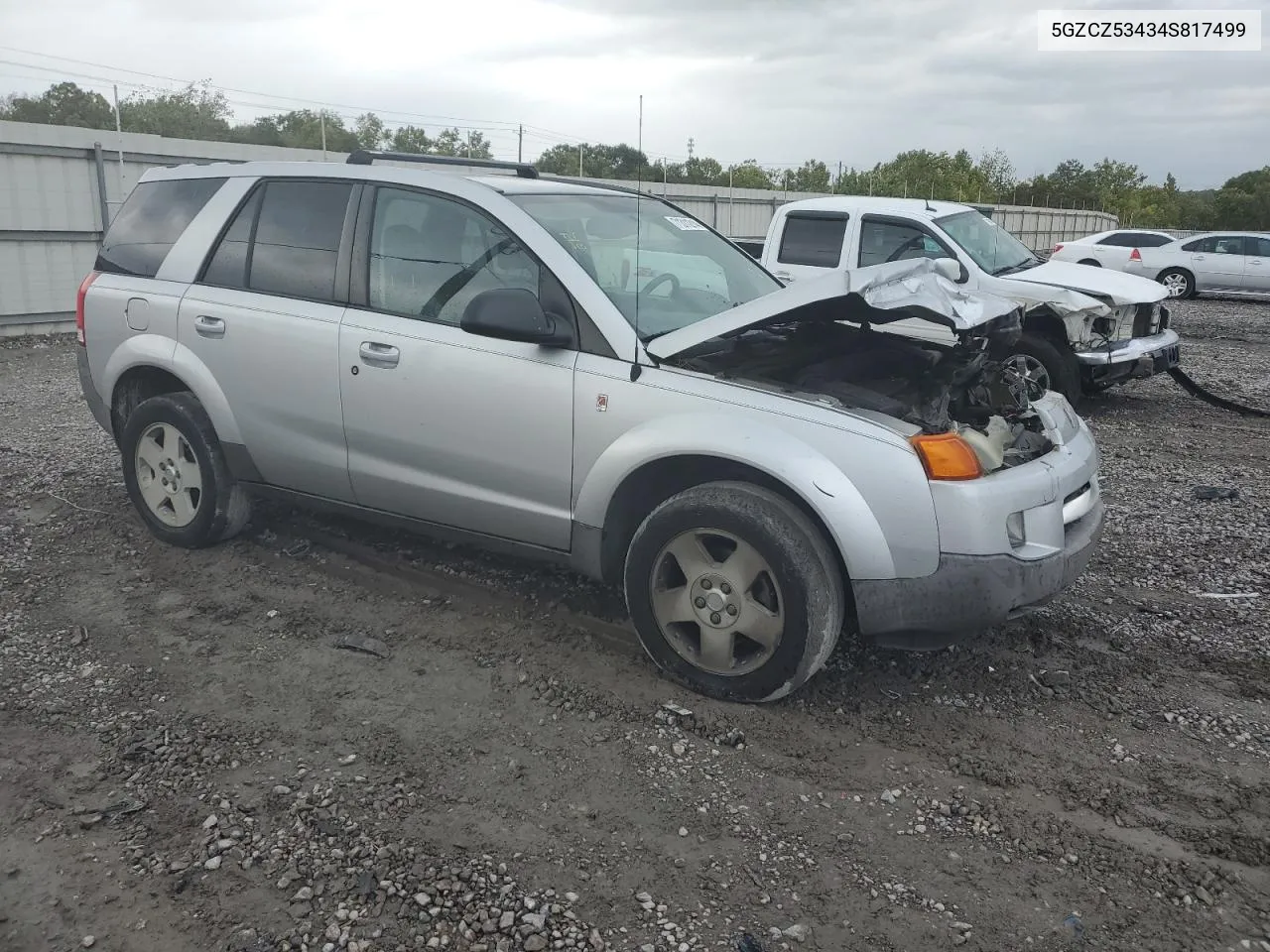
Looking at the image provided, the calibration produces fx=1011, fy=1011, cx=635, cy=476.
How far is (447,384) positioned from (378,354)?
389mm

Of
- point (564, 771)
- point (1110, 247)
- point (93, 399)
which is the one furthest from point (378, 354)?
point (1110, 247)

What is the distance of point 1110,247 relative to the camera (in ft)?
69.6

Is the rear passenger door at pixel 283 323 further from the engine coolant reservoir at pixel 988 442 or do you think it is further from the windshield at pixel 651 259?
the engine coolant reservoir at pixel 988 442

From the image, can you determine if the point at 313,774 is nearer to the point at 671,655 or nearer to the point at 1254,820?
the point at 671,655

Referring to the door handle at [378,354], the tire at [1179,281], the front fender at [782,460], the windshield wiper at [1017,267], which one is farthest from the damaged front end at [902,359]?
the tire at [1179,281]

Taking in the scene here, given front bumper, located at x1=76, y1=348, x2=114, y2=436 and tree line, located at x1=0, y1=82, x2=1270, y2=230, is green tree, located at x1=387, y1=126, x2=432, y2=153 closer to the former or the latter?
tree line, located at x1=0, y1=82, x2=1270, y2=230

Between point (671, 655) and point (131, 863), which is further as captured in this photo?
point (671, 655)

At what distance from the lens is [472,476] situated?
13.5 feet

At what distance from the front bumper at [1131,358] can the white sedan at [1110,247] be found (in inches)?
519

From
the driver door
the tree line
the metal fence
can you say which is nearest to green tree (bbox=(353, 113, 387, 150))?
the tree line

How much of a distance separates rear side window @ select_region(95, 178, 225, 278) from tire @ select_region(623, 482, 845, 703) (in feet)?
9.89

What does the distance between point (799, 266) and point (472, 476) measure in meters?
6.39

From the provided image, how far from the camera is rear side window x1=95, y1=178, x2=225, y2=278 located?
5.06 m

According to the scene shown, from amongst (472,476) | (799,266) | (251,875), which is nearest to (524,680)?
(472,476)
